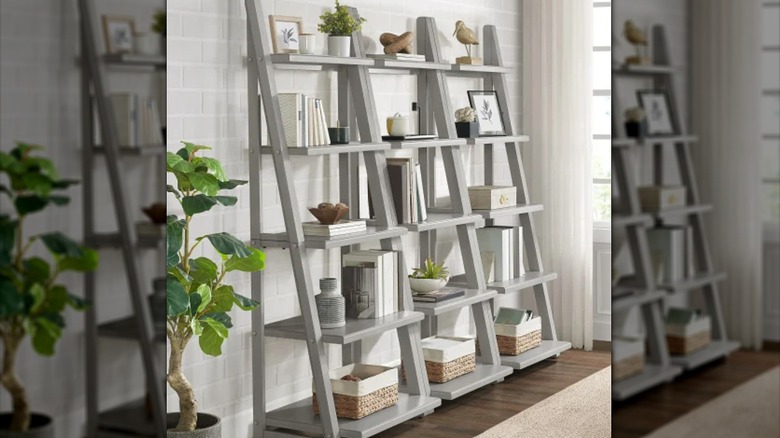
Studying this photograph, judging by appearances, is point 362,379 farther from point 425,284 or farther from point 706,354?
point 706,354

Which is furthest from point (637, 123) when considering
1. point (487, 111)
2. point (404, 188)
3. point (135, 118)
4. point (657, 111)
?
point (487, 111)

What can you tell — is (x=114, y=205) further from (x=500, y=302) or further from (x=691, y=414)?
(x=500, y=302)

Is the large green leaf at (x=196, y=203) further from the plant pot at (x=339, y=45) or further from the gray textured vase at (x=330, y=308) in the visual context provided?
the plant pot at (x=339, y=45)

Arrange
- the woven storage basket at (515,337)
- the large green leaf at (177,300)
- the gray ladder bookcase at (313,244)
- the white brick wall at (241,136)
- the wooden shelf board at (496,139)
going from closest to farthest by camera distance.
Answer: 1. the large green leaf at (177,300)
2. the white brick wall at (241,136)
3. the gray ladder bookcase at (313,244)
4. the wooden shelf board at (496,139)
5. the woven storage basket at (515,337)

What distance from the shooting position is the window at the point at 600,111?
Answer: 6.16 meters

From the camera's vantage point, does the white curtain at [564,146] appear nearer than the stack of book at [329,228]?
No

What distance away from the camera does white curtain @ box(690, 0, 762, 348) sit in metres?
0.74

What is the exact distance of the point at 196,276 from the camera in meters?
3.66

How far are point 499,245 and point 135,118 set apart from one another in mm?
4815

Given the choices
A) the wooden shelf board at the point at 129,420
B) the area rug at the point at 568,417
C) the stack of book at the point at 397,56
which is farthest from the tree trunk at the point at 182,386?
the wooden shelf board at the point at 129,420

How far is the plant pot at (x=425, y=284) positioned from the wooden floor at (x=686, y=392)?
13.5ft

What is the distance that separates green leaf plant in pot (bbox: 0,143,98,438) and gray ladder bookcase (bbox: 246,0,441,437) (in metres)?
3.27

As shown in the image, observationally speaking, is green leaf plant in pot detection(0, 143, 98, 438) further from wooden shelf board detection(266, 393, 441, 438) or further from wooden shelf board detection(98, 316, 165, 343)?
wooden shelf board detection(266, 393, 441, 438)

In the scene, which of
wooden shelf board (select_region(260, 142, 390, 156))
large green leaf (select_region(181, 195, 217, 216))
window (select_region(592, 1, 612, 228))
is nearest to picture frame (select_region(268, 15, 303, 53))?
wooden shelf board (select_region(260, 142, 390, 156))
